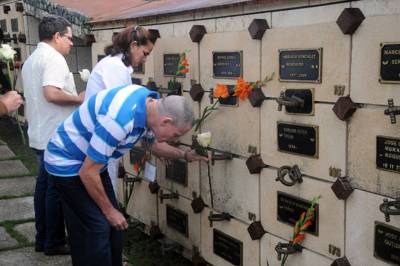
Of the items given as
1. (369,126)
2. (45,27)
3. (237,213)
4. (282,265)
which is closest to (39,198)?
(45,27)

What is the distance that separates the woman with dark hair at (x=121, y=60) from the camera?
341cm

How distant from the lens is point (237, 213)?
3.52 metres

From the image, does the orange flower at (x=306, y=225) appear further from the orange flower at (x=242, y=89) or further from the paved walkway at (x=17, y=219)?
the paved walkway at (x=17, y=219)

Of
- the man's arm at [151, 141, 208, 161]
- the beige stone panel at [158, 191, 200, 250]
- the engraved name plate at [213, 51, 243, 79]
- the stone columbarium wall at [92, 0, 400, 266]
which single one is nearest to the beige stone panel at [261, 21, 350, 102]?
the stone columbarium wall at [92, 0, 400, 266]

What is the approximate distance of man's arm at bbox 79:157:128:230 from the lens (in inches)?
104

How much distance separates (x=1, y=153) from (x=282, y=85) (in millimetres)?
5552

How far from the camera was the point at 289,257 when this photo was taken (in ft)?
10.2

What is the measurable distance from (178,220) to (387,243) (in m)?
1.95

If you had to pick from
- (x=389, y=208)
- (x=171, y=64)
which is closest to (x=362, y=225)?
(x=389, y=208)

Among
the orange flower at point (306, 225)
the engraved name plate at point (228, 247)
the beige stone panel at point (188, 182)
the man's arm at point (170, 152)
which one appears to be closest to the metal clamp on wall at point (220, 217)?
the engraved name plate at point (228, 247)

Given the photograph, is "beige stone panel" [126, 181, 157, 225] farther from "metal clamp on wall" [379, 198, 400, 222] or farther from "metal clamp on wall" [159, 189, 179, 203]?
"metal clamp on wall" [379, 198, 400, 222]

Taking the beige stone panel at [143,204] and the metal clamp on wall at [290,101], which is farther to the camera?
the beige stone panel at [143,204]

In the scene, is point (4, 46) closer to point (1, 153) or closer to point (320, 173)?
point (320, 173)

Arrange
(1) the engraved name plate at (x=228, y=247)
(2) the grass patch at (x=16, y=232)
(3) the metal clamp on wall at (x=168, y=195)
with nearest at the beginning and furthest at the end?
1. (1) the engraved name plate at (x=228, y=247)
2. (3) the metal clamp on wall at (x=168, y=195)
3. (2) the grass patch at (x=16, y=232)
